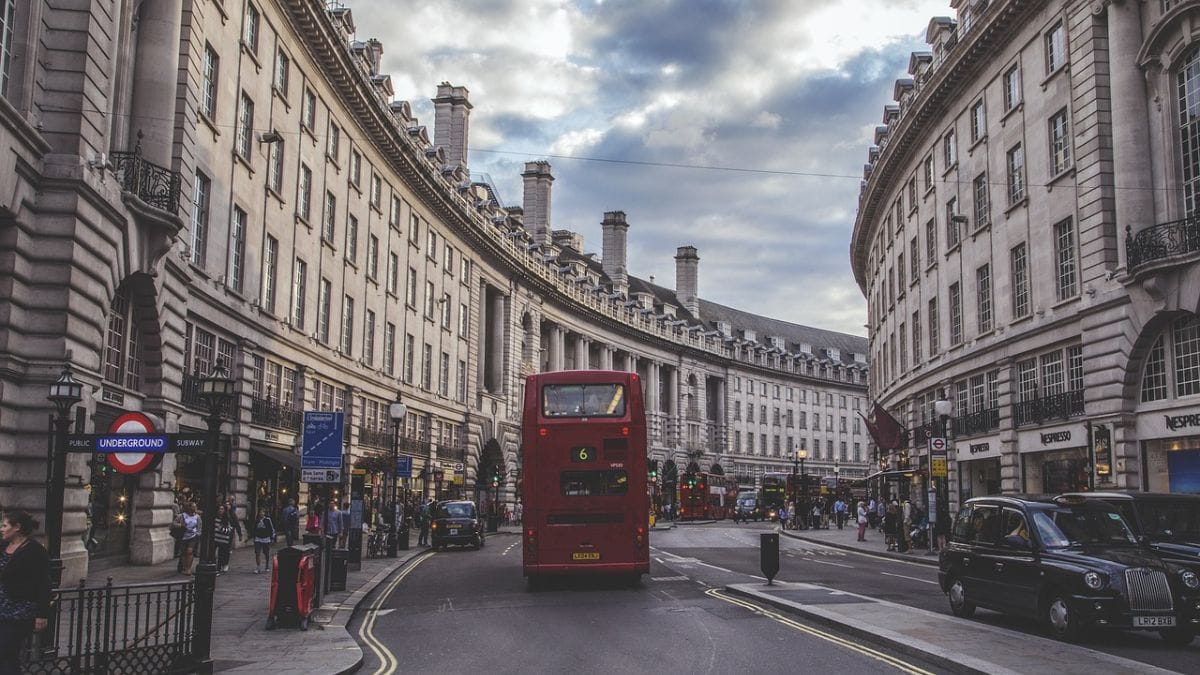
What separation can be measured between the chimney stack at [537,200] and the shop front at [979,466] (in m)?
47.9

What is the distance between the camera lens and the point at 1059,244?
32719 mm

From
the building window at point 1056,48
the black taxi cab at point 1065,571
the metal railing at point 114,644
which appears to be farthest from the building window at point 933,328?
the metal railing at point 114,644

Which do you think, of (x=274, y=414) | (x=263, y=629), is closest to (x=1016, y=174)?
(x=274, y=414)

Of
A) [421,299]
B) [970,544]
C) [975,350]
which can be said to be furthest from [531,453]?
[421,299]

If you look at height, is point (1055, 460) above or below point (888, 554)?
above

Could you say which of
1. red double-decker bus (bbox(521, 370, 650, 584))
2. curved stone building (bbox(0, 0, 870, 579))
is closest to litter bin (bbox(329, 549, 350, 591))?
red double-decker bus (bbox(521, 370, 650, 584))

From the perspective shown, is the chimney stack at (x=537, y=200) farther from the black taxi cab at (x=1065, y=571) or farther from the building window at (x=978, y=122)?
the black taxi cab at (x=1065, y=571)

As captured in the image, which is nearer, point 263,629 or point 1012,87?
point 263,629

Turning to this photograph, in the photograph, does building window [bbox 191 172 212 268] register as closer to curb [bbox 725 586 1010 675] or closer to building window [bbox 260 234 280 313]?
building window [bbox 260 234 280 313]

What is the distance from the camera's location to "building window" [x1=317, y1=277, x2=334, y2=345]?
1601 inches

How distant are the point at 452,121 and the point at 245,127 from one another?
35227 millimetres

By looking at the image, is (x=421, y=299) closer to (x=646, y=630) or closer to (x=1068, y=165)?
(x=1068, y=165)

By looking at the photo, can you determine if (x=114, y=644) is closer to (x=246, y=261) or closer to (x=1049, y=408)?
(x=246, y=261)

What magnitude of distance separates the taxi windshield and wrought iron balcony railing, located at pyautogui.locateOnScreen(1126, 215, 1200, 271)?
14128 millimetres
